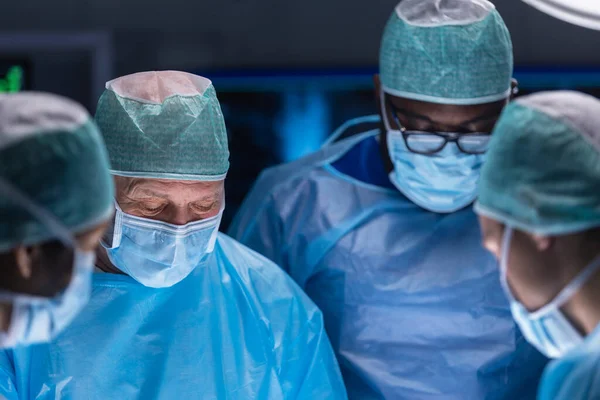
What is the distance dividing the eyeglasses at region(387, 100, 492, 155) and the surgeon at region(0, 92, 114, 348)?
995 millimetres

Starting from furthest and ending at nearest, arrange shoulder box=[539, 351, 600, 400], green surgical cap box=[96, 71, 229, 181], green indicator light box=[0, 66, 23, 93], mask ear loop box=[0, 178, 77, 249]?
green indicator light box=[0, 66, 23, 93]
green surgical cap box=[96, 71, 229, 181]
shoulder box=[539, 351, 600, 400]
mask ear loop box=[0, 178, 77, 249]

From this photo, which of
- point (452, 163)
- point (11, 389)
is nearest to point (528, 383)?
point (452, 163)

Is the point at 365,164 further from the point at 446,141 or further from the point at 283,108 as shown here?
the point at 283,108

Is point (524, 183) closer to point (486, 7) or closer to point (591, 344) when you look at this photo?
point (591, 344)

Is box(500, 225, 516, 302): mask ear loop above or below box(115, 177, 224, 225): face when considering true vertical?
above

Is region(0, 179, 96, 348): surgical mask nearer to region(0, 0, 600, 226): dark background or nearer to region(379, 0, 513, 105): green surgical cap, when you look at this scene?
region(379, 0, 513, 105): green surgical cap

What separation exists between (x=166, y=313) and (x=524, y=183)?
41.2 inches

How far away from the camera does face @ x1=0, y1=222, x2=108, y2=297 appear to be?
1291 millimetres

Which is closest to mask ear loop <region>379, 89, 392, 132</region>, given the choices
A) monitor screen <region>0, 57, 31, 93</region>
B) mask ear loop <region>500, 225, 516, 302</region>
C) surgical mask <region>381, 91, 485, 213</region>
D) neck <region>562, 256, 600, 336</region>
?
surgical mask <region>381, 91, 485, 213</region>

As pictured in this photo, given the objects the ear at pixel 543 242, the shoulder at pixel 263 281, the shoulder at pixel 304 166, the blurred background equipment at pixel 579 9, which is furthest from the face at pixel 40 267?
the blurred background equipment at pixel 579 9

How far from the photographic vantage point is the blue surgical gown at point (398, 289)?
7.25 ft

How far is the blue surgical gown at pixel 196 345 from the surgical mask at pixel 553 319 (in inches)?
30.8

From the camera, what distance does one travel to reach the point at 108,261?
2072mm

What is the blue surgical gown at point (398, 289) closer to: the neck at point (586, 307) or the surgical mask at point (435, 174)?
the surgical mask at point (435, 174)
